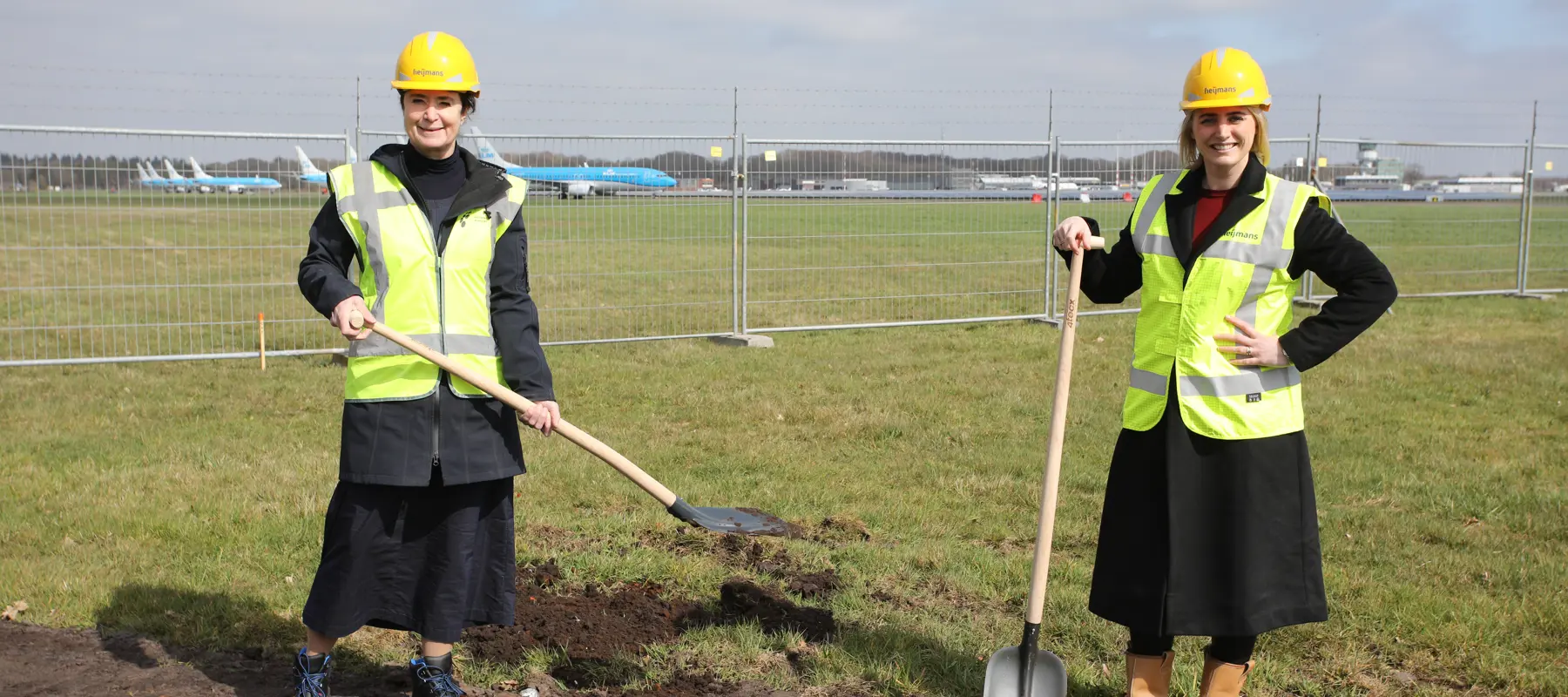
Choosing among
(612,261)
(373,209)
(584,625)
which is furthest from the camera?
(612,261)

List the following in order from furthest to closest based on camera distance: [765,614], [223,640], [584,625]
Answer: [765,614] < [584,625] < [223,640]

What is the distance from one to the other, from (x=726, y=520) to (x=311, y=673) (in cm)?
143

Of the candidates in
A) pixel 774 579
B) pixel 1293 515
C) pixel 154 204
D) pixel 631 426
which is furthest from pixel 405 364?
pixel 154 204

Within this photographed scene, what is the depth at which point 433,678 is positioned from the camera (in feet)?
12.6

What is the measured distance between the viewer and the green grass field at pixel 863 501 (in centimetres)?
451

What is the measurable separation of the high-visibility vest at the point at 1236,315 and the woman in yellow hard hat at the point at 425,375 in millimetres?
1853

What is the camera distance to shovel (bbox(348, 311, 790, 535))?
3.48 meters

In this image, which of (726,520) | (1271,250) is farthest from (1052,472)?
(726,520)

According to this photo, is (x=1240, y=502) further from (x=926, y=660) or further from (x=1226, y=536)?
(x=926, y=660)

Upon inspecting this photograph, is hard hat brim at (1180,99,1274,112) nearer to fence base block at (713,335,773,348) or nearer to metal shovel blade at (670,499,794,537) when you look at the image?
metal shovel blade at (670,499,794,537)

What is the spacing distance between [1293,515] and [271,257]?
32.2 ft

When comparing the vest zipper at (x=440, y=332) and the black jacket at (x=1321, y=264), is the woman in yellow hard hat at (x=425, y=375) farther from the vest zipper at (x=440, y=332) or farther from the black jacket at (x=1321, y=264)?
the black jacket at (x=1321, y=264)

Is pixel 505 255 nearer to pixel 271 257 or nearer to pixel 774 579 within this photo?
pixel 774 579

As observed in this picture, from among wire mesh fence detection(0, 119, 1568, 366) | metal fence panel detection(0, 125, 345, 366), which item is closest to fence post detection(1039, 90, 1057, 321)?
wire mesh fence detection(0, 119, 1568, 366)
